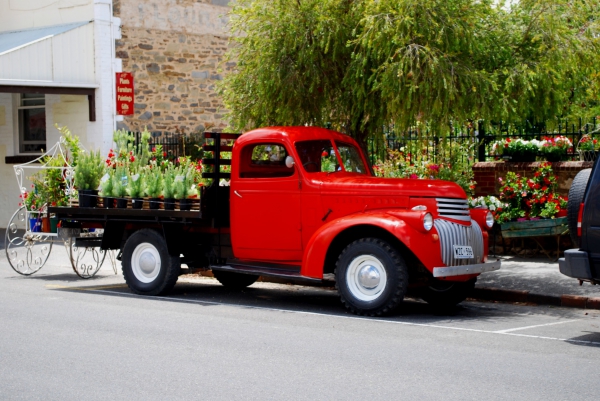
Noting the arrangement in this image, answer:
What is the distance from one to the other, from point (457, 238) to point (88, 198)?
16.9 ft

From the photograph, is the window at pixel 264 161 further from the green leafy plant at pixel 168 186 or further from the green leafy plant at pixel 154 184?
the green leafy plant at pixel 154 184

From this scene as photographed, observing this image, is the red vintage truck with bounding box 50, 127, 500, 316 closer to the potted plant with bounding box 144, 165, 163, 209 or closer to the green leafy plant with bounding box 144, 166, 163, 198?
the potted plant with bounding box 144, 165, 163, 209

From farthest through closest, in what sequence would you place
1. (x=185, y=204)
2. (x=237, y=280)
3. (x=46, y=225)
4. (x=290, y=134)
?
(x=46, y=225)
(x=237, y=280)
(x=185, y=204)
(x=290, y=134)

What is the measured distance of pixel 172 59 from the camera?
68.3ft

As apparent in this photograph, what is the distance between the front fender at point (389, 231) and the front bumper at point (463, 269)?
111mm

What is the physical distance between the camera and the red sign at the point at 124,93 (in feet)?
64.3

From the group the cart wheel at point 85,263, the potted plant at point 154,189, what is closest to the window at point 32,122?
the cart wheel at point 85,263

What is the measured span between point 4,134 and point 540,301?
578 inches

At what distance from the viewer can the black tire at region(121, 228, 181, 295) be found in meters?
11.3

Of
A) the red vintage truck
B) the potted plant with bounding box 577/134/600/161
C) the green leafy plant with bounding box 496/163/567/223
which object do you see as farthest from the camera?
the potted plant with bounding box 577/134/600/161

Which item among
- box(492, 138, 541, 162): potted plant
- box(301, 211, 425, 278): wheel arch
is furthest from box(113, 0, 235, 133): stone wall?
box(301, 211, 425, 278): wheel arch

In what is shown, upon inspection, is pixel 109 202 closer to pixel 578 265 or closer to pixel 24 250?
pixel 24 250

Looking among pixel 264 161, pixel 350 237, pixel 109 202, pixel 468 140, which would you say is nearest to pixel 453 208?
pixel 350 237

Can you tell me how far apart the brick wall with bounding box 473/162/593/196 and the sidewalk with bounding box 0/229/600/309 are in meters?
1.32
